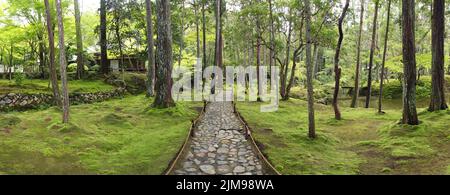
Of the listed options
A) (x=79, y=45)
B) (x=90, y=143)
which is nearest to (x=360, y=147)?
(x=90, y=143)

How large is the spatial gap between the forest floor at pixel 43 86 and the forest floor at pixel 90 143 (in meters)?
3.85

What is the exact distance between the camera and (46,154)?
774 centimetres

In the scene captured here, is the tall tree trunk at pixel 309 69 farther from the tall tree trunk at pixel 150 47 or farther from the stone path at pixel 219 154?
the tall tree trunk at pixel 150 47

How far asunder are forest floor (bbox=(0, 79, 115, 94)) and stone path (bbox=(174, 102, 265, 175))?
942cm

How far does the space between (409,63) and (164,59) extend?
10.3 meters

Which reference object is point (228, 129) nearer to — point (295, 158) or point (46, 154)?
point (295, 158)

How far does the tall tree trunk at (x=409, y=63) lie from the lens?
11.2 meters

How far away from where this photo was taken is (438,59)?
535 inches

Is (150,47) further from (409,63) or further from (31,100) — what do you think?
(409,63)

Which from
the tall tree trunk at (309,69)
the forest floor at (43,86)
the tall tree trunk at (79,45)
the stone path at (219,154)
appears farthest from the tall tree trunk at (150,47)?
the tall tree trunk at (309,69)

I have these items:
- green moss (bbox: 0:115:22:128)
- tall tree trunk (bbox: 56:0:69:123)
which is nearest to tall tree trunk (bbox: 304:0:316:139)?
tall tree trunk (bbox: 56:0:69:123)

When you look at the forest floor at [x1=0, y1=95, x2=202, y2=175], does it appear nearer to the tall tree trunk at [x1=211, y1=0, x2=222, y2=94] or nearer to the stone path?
the stone path

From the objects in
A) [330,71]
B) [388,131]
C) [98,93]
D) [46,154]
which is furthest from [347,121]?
[330,71]

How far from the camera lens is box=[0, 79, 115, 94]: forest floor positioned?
51.7 ft
